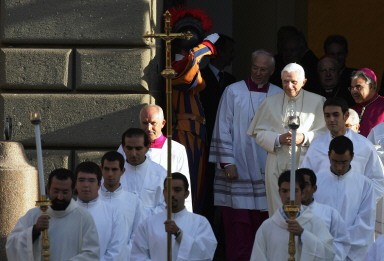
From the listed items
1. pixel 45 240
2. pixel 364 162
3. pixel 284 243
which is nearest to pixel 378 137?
pixel 364 162

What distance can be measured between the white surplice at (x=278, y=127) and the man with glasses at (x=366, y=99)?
31cm

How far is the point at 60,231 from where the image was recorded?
13.1 meters

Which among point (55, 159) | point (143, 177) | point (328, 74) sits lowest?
point (143, 177)

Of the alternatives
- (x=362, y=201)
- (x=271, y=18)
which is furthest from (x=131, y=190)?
(x=271, y=18)

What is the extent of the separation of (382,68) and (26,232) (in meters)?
6.47

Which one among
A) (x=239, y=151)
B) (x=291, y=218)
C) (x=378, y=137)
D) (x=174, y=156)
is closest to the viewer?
(x=291, y=218)

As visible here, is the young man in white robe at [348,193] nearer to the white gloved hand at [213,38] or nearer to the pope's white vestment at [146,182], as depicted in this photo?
the pope's white vestment at [146,182]

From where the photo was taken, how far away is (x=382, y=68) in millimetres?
18656

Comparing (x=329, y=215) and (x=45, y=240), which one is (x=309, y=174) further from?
(x=45, y=240)

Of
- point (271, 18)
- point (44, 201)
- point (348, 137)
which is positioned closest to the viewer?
point (44, 201)

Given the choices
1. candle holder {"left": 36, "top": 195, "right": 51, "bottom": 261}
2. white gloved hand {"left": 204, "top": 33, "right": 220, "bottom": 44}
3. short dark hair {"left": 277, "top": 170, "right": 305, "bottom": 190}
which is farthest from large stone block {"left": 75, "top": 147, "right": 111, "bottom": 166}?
candle holder {"left": 36, "top": 195, "right": 51, "bottom": 261}

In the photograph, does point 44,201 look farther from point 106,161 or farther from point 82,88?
point 82,88

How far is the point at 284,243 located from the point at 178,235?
2.77 ft

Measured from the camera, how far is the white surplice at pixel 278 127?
1531cm
